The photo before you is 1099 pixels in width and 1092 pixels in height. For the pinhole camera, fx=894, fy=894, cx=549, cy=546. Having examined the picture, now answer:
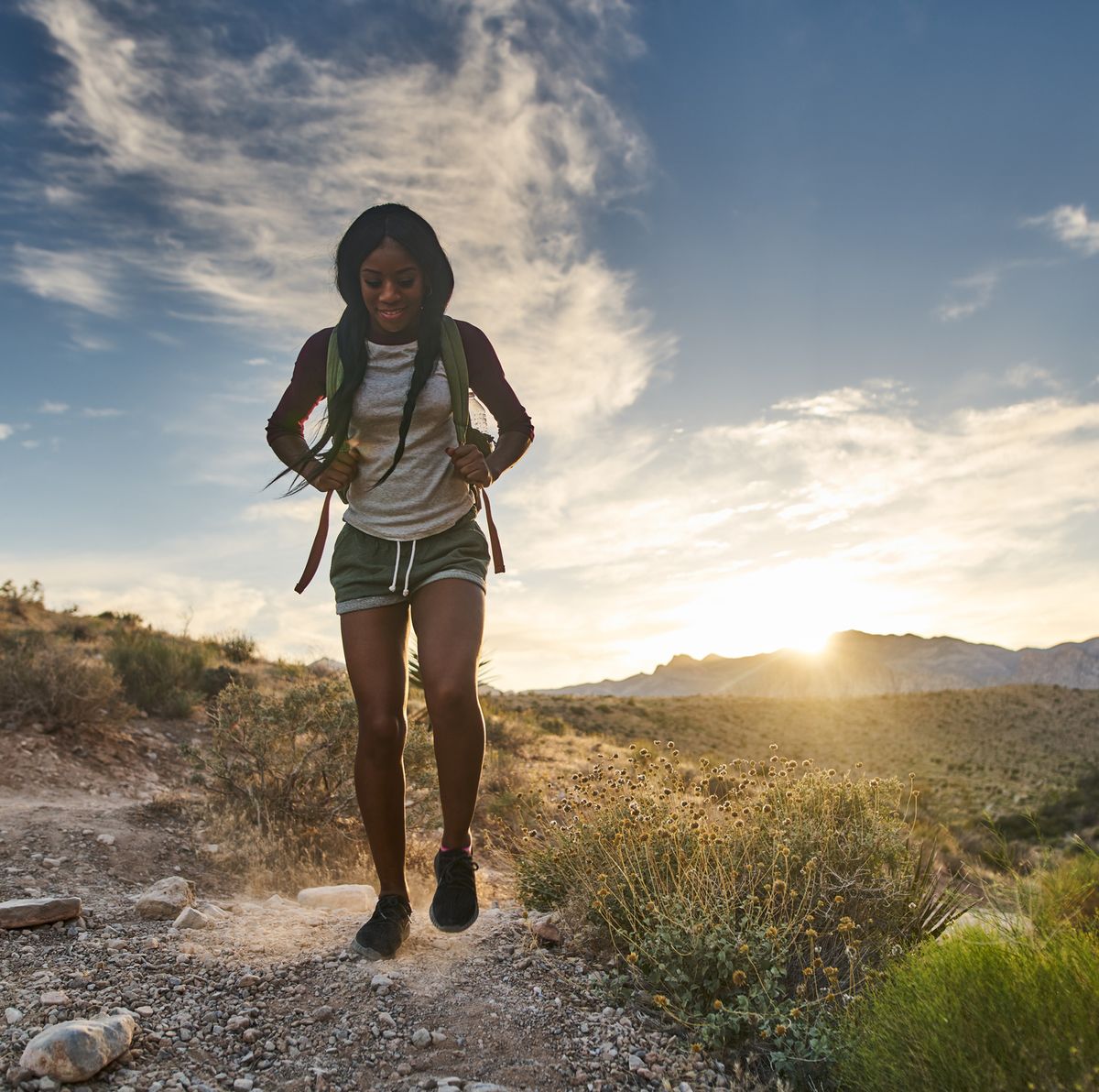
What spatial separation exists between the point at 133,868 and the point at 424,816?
177 cm

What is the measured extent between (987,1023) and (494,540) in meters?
2.09

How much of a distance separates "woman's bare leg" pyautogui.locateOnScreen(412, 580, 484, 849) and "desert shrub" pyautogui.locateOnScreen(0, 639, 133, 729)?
608cm

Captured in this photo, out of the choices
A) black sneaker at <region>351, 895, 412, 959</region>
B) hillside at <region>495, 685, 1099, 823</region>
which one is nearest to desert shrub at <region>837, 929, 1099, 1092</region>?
black sneaker at <region>351, 895, 412, 959</region>

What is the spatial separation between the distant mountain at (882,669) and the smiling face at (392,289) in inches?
4697

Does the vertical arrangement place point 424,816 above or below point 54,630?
below

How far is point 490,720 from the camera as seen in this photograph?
40.8ft

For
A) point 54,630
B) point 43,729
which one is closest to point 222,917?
point 43,729

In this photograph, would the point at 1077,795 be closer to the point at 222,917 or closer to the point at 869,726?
the point at 869,726

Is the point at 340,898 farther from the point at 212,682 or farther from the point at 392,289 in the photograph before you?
the point at 212,682

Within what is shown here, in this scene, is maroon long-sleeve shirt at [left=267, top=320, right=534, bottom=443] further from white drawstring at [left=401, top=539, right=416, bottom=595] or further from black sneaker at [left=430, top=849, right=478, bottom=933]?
black sneaker at [left=430, top=849, right=478, bottom=933]

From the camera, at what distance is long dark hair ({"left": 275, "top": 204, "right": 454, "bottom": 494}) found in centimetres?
319

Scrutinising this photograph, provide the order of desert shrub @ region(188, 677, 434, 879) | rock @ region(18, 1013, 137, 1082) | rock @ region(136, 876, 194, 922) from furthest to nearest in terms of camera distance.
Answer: desert shrub @ region(188, 677, 434, 879) → rock @ region(136, 876, 194, 922) → rock @ region(18, 1013, 137, 1082)

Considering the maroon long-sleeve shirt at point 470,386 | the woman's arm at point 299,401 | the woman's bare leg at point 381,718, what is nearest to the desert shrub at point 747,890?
the woman's bare leg at point 381,718

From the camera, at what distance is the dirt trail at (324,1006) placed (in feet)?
8.11
